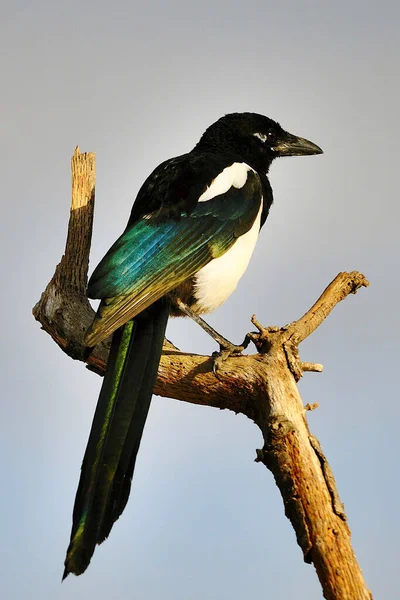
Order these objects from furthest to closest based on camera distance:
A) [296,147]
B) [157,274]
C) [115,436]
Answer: [296,147], [157,274], [115,436]

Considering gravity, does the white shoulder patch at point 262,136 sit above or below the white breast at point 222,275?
above

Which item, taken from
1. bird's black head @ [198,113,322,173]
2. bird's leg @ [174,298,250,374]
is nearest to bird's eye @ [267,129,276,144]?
bird's black head @ [198,113,322,173]

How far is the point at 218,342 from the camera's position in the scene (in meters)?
4.10

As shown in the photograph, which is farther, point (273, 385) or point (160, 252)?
point (160, 252)

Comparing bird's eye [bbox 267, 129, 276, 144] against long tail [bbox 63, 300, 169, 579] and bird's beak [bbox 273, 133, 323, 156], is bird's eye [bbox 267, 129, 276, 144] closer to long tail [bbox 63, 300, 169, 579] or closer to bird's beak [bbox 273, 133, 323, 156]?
bird's beak [bbox 273, 133, 323, 156]

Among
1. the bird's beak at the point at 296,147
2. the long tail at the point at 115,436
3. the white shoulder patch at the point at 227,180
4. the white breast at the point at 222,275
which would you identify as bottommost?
the long tail at the point at 115,436

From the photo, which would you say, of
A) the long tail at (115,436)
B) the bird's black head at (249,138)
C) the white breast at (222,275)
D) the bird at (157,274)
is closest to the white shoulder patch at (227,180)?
the bird at (157,274)

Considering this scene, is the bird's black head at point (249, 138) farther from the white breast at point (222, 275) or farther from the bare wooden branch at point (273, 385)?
the bare wooden branch at point (273, 385)

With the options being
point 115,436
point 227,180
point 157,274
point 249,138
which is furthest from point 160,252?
point 249,138

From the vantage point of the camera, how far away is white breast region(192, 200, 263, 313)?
429 centimetres

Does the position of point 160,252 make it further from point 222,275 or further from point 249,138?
point 249,138

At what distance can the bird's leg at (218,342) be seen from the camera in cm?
382

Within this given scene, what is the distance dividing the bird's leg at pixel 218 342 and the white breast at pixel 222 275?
8 centimetres

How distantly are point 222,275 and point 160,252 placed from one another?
1.55ft
